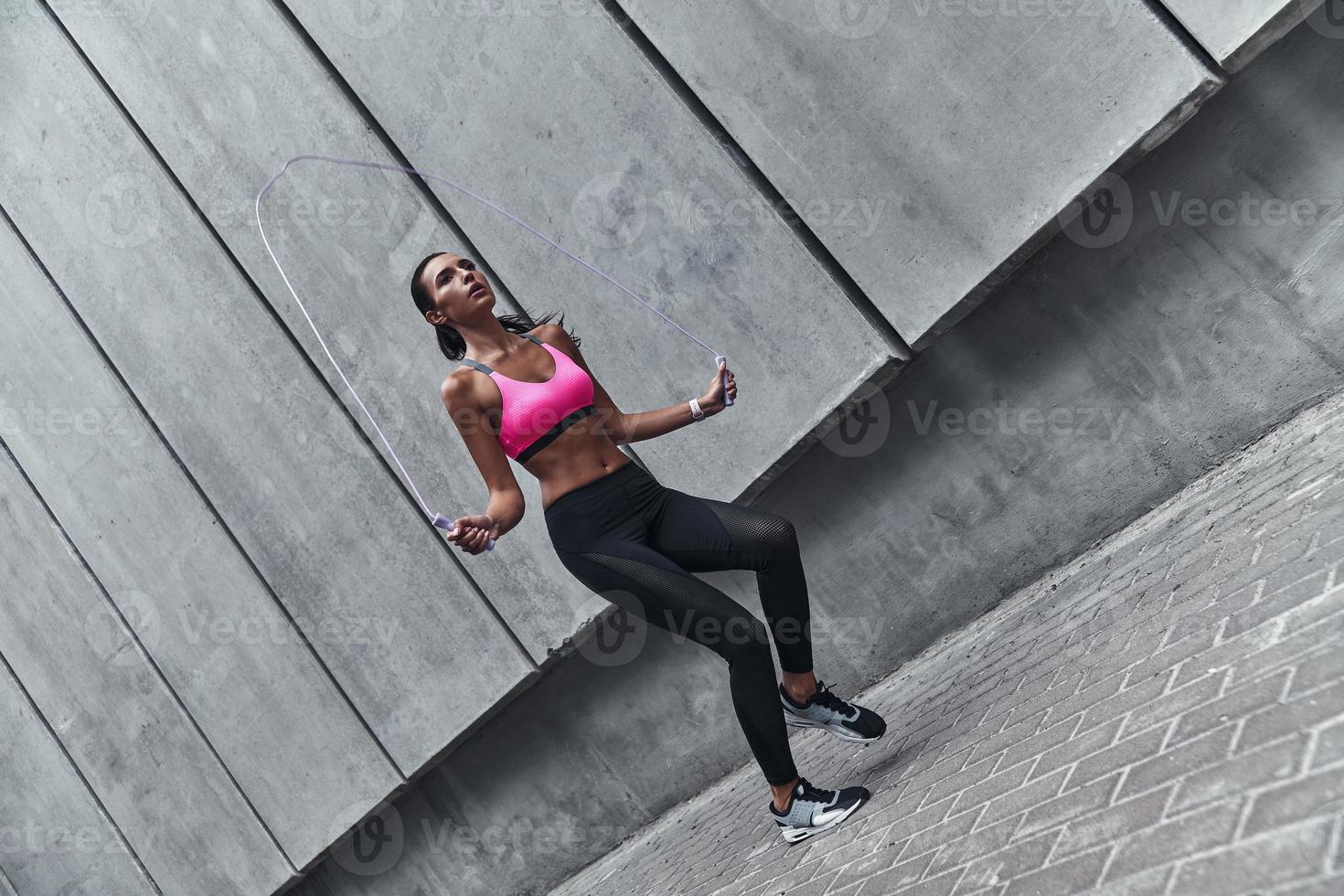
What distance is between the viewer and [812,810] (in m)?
3.19

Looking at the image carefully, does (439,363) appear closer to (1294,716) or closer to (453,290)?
(453,290)

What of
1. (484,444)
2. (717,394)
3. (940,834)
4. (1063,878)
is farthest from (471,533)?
(1063,878)

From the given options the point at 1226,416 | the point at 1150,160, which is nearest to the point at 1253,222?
the point at 1150,160

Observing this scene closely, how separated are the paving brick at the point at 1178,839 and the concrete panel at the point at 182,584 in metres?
4.24

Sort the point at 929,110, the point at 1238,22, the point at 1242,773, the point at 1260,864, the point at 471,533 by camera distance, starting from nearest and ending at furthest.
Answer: the point at 1260,864 → the point at 1242,773 → the point at 471,533 → the point at 1238,22 → the point at 929,110

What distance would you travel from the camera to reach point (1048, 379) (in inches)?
176

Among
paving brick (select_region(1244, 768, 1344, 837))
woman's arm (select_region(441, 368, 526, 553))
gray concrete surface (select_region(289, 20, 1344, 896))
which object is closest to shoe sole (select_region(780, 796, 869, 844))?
woman's arm (select_region(441, 368, 526, 553))

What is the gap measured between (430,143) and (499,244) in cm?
55

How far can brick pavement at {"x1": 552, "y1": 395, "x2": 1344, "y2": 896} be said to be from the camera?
71.6 inches

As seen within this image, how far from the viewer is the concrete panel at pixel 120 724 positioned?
588 cm

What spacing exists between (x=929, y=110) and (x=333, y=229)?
2.72 meters

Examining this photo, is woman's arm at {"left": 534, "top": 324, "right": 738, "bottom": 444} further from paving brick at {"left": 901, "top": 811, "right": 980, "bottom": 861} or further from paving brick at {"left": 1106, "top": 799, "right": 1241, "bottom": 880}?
paving brick at {"left": 1106, "top": 799, "right": 1241, "bottom": 880}

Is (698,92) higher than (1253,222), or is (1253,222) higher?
(698,92)

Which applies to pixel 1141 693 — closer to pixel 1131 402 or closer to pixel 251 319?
pixel 1131 402
